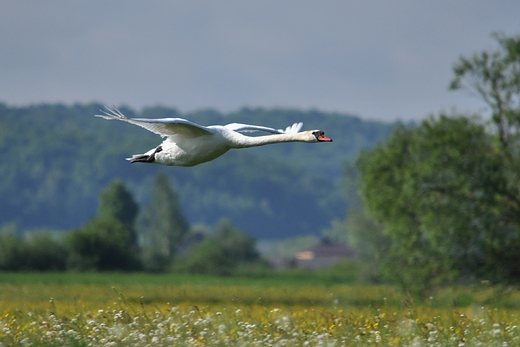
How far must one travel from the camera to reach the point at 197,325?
9680mm

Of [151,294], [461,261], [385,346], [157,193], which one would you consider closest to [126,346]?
[385,346]

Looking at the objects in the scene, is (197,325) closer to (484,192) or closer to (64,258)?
(484,192)

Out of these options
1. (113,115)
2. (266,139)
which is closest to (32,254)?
(113,115)

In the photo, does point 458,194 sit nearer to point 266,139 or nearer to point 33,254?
point 266,139

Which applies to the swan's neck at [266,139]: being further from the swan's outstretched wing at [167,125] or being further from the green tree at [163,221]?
the green tree at [163,221]

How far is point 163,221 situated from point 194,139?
103423 mm

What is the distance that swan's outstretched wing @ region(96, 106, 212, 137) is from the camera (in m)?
11.1

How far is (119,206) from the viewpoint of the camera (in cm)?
9600

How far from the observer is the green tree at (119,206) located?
9556 centimetres

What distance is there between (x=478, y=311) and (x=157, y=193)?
4440 inches

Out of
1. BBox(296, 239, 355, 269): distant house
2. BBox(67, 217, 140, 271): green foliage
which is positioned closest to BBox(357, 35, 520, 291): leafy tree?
BBox(67, 217, 140, 271): green foliage

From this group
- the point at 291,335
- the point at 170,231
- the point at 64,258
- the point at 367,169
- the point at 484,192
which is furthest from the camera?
the point at 170,231

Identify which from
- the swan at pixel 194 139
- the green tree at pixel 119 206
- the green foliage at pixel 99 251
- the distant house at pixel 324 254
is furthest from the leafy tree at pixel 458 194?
the distant house at pixel 324 254

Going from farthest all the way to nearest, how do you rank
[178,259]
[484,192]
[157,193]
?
1. [157,193]
2. [178,259]
3. [484,192]
